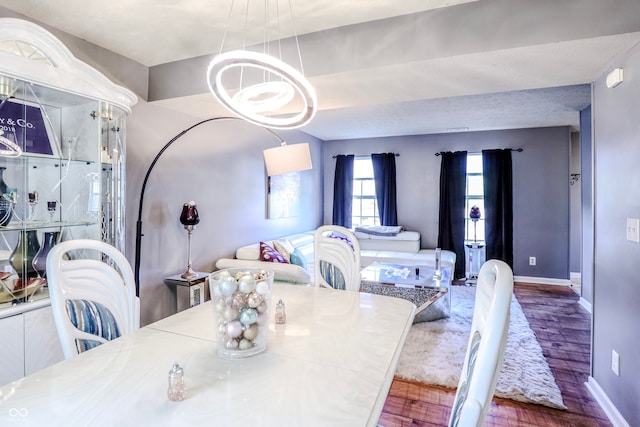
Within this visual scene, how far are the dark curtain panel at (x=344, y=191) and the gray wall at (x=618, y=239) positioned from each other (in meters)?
4.31

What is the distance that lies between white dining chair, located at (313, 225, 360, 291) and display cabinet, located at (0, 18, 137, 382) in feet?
4.40

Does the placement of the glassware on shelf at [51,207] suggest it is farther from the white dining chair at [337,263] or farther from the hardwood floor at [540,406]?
the hardwood floor at [540,406]

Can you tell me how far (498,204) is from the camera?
18.0 ft

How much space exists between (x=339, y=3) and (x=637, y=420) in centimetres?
271

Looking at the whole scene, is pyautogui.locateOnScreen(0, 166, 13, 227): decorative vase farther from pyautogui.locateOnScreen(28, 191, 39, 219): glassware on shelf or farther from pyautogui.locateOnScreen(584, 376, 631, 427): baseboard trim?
pyautogui.locateOnScreen(584, 376, 631, 427): baseboard trim

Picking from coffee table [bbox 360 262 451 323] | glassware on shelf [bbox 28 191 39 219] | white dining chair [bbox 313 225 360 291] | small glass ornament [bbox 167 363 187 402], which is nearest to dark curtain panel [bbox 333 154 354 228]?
coffee table [bbox 360 262 451 323]

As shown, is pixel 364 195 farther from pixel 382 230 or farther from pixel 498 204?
pixel 498 204

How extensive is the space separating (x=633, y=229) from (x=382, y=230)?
161 inches

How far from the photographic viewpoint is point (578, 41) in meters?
1.72

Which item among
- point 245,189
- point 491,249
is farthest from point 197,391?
point 491,249

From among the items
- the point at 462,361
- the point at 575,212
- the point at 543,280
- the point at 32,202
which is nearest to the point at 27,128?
the point at 32,202

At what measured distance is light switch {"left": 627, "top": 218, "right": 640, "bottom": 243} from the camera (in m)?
1.75

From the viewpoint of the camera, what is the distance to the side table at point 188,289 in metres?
2.90

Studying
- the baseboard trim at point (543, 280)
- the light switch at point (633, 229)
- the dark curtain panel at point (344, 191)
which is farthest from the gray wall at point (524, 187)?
the light switch at point (633, 229)
